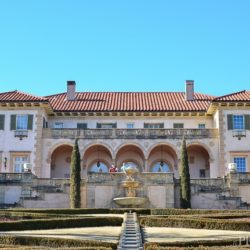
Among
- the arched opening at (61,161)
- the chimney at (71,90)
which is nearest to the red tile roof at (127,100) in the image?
the chimney at (71,90)

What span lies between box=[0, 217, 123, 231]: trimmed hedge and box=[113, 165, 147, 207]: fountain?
8.33m

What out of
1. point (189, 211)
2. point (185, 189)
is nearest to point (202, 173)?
point (185, 189)

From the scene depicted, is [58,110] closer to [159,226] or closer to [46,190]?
[46,190]

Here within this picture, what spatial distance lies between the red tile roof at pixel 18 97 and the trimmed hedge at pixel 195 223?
72.1 feet

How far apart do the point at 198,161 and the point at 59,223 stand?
24817mm

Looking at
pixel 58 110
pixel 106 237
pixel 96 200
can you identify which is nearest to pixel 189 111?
pixel 58 110

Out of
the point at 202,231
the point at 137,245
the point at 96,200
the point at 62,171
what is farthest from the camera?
the point at 62,171

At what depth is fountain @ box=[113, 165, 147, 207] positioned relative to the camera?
3146cm

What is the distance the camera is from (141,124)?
45.2 m

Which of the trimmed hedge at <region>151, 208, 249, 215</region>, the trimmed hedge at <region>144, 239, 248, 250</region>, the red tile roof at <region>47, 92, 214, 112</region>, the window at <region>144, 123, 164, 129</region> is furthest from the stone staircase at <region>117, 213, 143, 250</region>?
the red tile roof at <region>47, 92, 214, 112</region>

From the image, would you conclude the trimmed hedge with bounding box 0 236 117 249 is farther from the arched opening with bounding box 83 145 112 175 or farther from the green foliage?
the arched opening with bounding box 83 145 112 175

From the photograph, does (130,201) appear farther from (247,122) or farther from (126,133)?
(247,122)

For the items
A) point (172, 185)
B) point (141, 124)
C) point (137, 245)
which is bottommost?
point (137, 245)

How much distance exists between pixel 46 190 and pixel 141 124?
45.4ft
